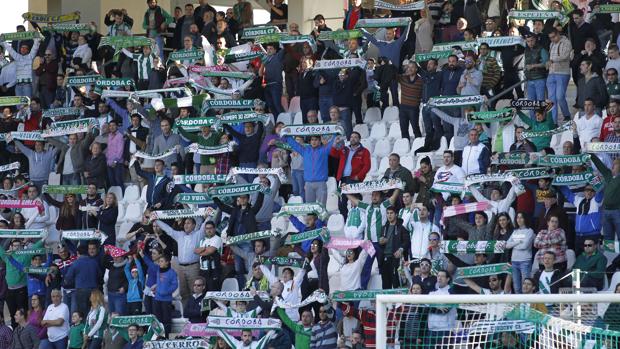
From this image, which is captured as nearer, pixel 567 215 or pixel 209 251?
pixel 567 215

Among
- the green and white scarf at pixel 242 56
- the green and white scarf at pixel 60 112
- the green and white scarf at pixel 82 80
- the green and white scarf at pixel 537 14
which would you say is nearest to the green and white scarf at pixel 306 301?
the green and white scarf at pixel 537 14

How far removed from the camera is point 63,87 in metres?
26.3

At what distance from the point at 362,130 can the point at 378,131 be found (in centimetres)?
26

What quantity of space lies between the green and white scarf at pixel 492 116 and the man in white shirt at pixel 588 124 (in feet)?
2.70

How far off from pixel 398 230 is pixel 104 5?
11419mm

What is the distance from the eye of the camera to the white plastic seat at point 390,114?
23.2 metres

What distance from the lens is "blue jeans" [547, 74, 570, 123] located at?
69.9 ft

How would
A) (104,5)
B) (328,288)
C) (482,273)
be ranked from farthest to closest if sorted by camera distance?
1. (104,5)
2. (328,288)
3. (482,273)

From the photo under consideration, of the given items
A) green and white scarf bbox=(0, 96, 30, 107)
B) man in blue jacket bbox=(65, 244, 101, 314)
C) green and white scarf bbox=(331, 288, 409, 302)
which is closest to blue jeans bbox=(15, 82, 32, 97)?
green and white scarf bbox=(0, 96, 30, 107)

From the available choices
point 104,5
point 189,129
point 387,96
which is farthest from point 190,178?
point 104,5

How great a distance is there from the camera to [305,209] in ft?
69.3

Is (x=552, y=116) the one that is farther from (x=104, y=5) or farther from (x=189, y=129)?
(x=104, y=5)

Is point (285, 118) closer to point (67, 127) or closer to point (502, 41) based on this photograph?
point (67, 127)

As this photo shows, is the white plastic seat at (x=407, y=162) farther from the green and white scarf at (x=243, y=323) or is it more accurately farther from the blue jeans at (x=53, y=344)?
the blue jeans at (x=53, y=344)
